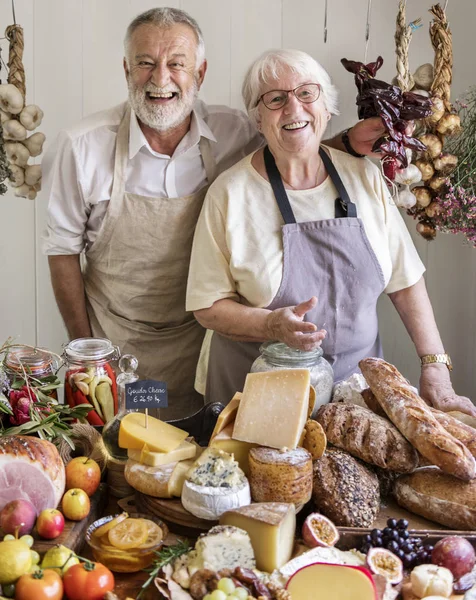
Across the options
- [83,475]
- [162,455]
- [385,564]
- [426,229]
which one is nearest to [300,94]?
[426,229]

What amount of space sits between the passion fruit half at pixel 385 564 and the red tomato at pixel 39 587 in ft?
1.99

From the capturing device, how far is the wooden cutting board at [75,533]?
1515 mm

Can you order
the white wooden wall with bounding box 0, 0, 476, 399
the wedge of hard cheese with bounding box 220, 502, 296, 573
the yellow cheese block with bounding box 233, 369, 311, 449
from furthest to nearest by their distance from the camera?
the white wooden wall with bounding box 0, 0, 476, 399
the yellow cheese block with bounding box 233, 369, 311, 449
the wedge of hard cheese with bounding box 220, 502, 296, 573

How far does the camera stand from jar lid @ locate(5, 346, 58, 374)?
1.90m

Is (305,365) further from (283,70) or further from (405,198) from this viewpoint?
(283,70)

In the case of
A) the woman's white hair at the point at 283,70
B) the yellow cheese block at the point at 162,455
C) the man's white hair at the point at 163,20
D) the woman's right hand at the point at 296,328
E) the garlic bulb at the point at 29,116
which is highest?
the man's white hair at the point at 163,20

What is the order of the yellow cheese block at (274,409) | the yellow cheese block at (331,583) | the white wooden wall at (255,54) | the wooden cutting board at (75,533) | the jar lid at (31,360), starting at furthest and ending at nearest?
the white wooden wall at (255,54), the jar lid at (31,360), the yellow cheese block at (274,409), the wooden cutting board at (75,533), the yellow cheese block at (331,583)

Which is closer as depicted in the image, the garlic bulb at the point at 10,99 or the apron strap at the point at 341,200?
the apron strap at the point at 341,200

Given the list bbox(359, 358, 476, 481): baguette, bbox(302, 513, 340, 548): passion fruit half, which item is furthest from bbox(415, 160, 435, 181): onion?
bbox(302, 513, 340, 548): passion fruit half

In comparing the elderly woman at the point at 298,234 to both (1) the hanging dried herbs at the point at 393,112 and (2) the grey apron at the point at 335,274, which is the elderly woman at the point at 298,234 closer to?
(2) the grey apron at the point at 335,274

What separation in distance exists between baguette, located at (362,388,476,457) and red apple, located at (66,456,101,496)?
708mm

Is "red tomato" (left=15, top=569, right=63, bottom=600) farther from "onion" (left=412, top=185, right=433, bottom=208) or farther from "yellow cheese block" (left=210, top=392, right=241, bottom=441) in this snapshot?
"onion" (left=412, top=185, right=433, bottom=208)

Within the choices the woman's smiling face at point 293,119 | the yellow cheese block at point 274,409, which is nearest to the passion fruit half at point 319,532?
the yellow cheese block at point 274,409

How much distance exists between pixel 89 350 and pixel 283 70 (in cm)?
105
